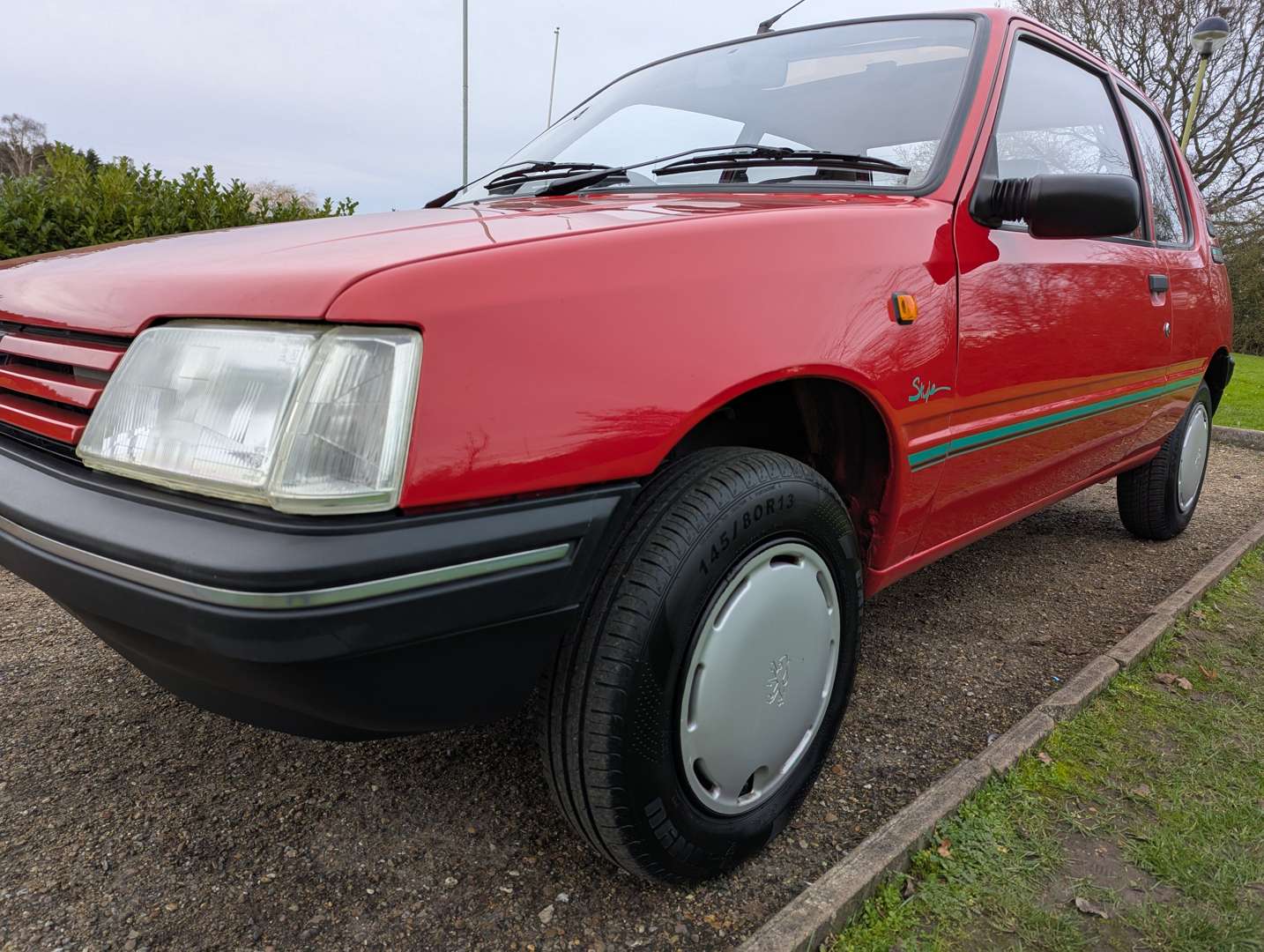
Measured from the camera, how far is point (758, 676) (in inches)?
56.6

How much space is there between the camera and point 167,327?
3.76 ft

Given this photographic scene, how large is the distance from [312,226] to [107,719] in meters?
1.24

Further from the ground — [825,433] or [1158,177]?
[1158,177]

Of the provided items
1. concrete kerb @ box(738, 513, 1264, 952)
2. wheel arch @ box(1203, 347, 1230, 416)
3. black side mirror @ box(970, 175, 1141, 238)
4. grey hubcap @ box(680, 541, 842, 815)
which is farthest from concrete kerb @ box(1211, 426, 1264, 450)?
grey hubcap @ box(680, 541, 842, 815)

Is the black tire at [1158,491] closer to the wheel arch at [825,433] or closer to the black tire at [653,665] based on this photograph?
the wheel arch at [825,433]

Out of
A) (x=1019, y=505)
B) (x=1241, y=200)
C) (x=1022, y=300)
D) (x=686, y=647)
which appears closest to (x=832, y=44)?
(x=1022, y=300)

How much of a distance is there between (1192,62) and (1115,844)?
1871cm

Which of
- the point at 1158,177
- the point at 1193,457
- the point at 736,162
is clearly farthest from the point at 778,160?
the point at 1193,457

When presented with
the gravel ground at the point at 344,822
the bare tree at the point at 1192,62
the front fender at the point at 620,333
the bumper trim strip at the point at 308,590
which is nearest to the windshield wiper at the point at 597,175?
the front fender at the point at 620,333

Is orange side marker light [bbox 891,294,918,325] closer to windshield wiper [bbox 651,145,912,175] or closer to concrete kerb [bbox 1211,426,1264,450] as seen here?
windshield wiper [bbox 651,145,912,175]

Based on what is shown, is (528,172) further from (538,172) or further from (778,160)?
(778,160)

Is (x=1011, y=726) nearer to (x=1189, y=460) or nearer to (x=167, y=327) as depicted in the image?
(x=167, y=327)

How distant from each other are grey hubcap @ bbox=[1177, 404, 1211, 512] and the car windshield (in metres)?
2.34

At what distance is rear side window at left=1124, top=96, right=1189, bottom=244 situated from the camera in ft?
9.80
